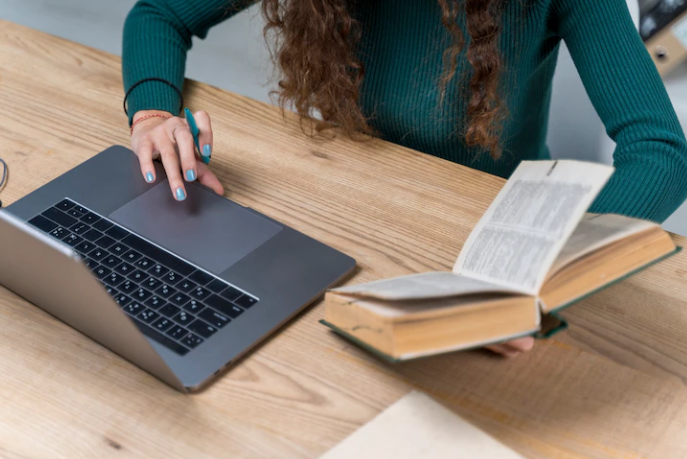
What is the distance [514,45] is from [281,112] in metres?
0.37

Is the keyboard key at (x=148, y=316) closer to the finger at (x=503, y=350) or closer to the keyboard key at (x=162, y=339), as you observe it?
the keyboard key at (x=162, y=339)

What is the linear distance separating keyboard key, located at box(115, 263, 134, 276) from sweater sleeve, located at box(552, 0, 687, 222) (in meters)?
0.60

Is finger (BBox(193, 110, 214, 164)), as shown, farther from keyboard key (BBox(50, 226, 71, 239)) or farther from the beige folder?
the beige folder

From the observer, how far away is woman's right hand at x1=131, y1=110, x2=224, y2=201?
2.96 feet

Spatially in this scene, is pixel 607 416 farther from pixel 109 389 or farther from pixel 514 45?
pixel 514 45

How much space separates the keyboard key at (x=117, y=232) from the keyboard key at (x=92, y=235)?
0.04 feet

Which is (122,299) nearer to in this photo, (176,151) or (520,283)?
(176,151)

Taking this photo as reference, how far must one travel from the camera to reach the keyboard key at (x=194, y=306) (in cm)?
71

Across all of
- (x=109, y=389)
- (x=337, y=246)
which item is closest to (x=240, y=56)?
(x=337, y=246)

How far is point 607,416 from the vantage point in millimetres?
626

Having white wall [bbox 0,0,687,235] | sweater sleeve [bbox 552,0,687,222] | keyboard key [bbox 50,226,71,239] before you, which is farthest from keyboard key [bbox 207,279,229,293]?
A: white wall [bbox 0,0,687,235]

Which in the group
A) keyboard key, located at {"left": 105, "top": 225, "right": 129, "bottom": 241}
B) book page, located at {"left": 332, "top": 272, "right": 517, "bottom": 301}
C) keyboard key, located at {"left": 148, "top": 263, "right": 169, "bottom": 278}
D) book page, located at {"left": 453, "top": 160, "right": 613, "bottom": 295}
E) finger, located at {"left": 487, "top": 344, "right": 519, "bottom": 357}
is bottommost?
keyboard key, located at {"left": 105, "top": 225, "right": 129, "bottom": 241}

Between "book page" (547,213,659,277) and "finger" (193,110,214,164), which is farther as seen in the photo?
"finger" (193,110,214,164)

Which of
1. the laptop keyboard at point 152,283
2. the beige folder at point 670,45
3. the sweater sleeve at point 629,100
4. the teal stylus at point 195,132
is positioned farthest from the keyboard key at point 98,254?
the beige folder at point 670,45
